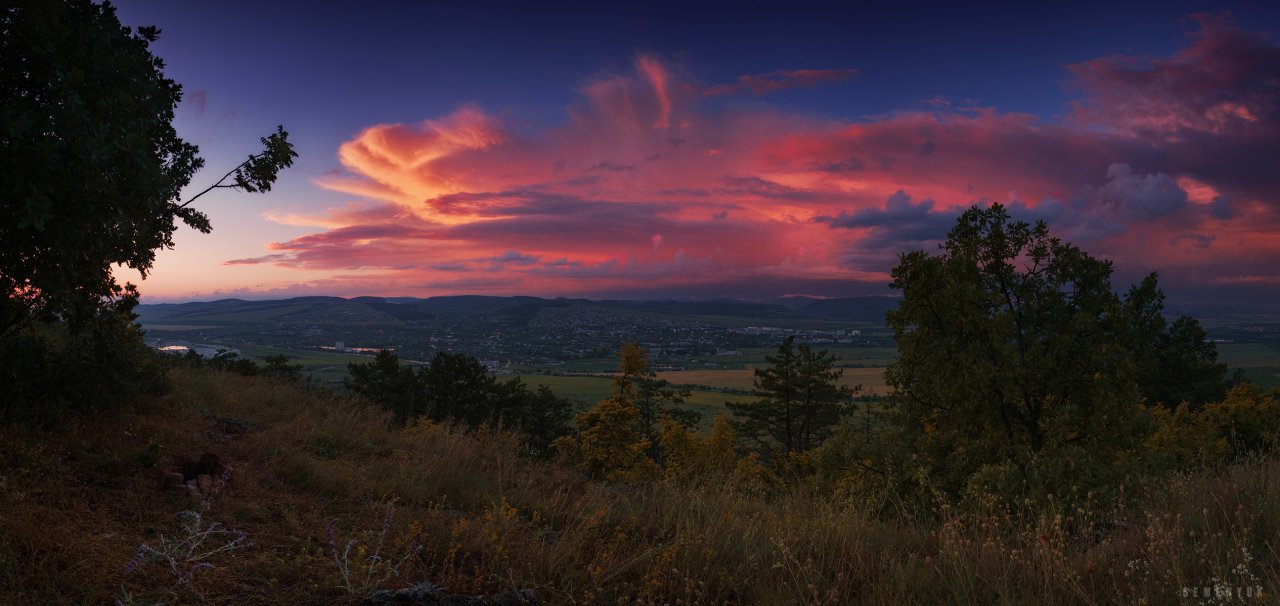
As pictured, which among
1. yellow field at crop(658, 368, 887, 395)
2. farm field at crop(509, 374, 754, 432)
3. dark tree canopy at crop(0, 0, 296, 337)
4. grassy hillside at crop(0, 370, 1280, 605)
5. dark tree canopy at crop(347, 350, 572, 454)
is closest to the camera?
grassy hillside at crop(0, 370, 1280, 605)

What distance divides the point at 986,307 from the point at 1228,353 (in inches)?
7733

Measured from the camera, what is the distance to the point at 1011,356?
1354cm

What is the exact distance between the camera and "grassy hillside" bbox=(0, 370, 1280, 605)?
399 centimetres

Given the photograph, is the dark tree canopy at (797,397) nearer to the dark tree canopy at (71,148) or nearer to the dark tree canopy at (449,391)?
the dark tree canopy at (449,391)

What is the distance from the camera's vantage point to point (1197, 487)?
629 centimetres

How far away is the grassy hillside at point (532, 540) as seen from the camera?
13.1 ft

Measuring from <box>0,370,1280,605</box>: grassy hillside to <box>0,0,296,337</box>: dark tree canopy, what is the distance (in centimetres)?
202

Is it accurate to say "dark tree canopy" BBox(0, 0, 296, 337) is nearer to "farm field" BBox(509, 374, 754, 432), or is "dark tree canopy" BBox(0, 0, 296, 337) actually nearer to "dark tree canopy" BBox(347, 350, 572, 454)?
"dark tree canopy" BBox(347, 350, 572, 454)

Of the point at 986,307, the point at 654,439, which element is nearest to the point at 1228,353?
the point at 654,439

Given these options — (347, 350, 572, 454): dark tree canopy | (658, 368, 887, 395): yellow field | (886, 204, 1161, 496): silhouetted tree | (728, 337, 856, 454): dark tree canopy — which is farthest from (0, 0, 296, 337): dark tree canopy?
(658, 368, 887, 395): yellow field

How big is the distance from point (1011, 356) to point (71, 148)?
55.6 feet

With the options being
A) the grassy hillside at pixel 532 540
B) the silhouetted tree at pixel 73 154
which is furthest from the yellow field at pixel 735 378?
the silhouetted tree at pixel 73 154

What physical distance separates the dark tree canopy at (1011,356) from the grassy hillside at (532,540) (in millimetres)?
5932

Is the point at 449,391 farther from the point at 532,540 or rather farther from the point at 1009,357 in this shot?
the point at 532,540
